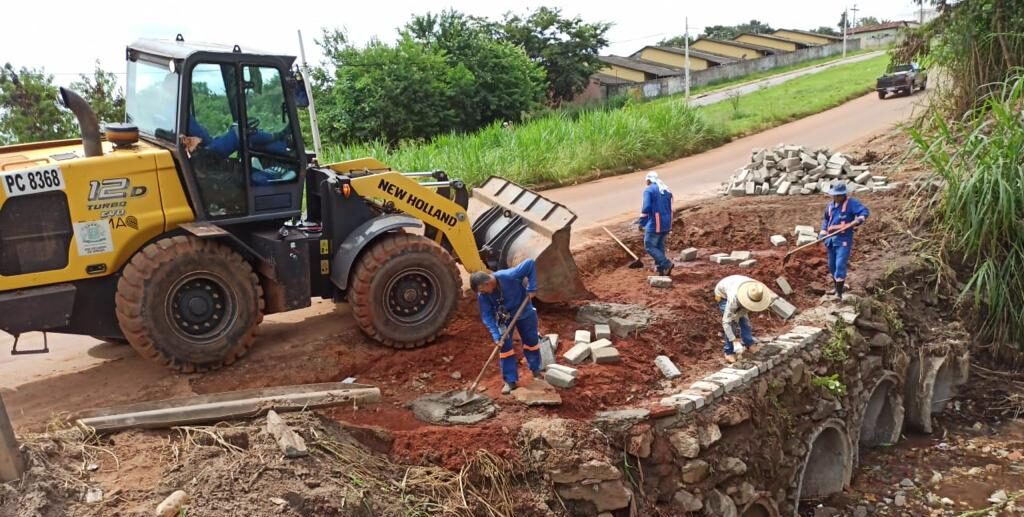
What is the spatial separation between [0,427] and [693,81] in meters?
50.3

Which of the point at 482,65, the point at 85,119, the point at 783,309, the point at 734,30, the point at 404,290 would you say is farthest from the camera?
the point at 734,30

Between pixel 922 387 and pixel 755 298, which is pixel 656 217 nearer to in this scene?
pixel 755 298

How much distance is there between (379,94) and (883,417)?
702 inches

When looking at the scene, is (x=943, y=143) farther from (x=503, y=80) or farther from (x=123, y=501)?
(x=503, y=80)

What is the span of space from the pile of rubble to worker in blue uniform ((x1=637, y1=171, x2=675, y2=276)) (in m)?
5.84

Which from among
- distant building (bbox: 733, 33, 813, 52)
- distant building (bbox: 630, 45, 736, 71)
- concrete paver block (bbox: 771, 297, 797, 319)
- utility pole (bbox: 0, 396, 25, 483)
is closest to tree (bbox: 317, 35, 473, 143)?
concrete paver block (bbox: 771, 297, 797, 319)

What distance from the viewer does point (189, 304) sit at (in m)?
6.70

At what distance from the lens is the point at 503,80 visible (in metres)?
29.1

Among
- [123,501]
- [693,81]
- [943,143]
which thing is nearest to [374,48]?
[943,143]

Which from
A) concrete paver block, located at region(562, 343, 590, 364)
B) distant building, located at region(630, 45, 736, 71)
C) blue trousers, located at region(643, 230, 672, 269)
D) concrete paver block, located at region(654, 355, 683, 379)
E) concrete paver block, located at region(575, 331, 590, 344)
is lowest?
concrete paver block, located at region(654, 355, 683, 379)

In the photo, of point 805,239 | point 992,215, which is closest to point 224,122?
point 805,239

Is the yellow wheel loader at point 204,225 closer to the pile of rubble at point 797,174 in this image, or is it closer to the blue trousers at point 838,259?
the blue trousers at point 838,259

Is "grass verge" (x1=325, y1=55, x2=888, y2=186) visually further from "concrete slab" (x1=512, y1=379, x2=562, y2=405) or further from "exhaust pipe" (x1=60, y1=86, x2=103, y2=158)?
"concrete slab" (x1=512, y1=379, x2=562, y2=405)

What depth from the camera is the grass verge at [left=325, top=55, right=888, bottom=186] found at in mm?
17922
